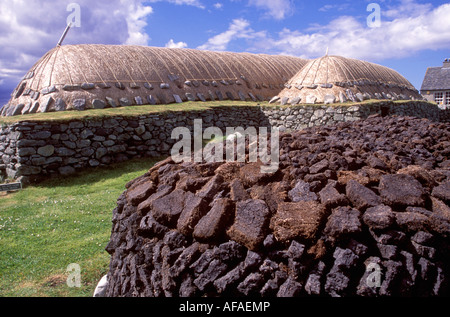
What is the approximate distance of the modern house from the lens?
3092 centimetres

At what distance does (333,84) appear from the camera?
14.9 meters

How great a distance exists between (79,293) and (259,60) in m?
17.5

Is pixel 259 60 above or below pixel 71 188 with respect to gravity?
above

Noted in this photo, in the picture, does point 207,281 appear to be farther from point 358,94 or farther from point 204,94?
point 358,94

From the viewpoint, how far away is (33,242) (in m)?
6.05

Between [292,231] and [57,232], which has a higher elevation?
[292,231]

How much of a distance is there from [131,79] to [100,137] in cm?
389

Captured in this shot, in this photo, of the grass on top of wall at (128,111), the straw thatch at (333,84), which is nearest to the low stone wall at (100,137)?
the grass on top of wall at (128,111)

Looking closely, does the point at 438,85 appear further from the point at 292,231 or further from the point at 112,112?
the point at 292,231

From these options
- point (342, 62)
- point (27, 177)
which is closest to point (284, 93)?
point (342, 62)

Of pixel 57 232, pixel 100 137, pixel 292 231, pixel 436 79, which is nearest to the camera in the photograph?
pixel 292 231

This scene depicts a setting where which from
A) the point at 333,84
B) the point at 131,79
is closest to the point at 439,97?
the point at 333,84

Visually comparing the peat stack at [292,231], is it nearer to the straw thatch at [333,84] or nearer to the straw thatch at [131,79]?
the straw thatch at [131,79]

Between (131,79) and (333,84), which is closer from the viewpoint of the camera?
(131,79)
